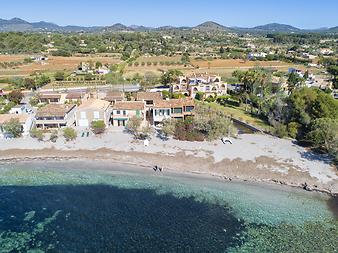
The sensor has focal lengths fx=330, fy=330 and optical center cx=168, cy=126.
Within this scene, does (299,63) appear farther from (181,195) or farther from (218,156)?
(181,195)

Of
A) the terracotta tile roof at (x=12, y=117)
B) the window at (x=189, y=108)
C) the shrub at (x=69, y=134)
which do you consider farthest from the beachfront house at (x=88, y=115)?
the window at (x=189, y=108)

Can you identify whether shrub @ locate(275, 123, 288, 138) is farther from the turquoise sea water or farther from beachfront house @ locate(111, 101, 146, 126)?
beachfront house @ locate(111, 101, 146, 126)

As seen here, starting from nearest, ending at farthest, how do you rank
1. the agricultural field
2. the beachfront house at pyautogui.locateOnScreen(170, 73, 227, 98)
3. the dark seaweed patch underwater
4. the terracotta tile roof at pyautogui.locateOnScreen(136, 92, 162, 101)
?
1. the dark seaweed patch underwater
2. the terracotta tile roof at pyautogui.locateOnScreen(136, 92, 162, 101)
3. the beachfront house at pyautogui.locateOnScreen(170, 73, 227, 98)
4. the agricultural field

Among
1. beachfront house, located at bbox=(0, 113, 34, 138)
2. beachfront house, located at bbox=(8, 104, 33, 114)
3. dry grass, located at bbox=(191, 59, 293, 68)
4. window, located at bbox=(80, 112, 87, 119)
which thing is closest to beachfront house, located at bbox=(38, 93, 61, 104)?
beachfront house, located at bbox=(8, 104, 33, 114)

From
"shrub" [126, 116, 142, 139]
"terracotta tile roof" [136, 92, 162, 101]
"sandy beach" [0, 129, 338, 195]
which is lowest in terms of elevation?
"sandy beach" [0, 129, 338, 195]

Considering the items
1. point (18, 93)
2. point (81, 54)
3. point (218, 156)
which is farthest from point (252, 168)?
point (81, 54)

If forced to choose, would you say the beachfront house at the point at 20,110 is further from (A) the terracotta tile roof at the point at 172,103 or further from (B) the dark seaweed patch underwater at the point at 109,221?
(B) the dark seaweed patch underwater at the point at 109,221

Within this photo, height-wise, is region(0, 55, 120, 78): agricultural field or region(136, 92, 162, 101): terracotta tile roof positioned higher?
region(0, 55, 120, 78): agricultural field
